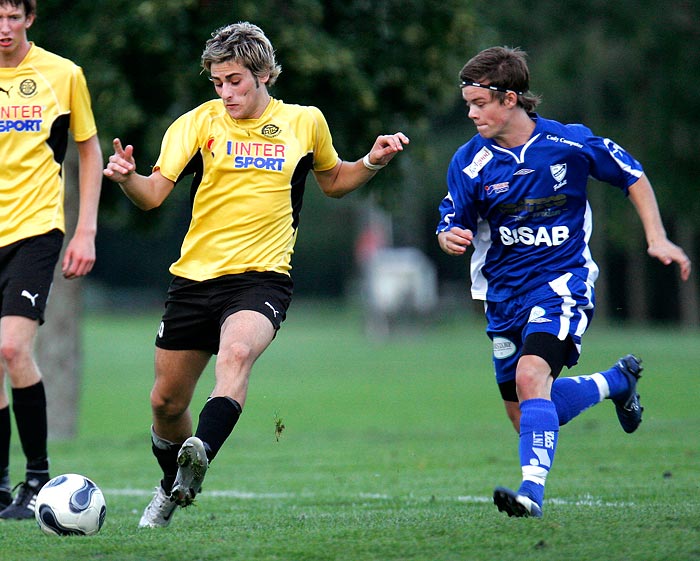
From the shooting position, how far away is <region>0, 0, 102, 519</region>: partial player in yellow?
6.42 meters

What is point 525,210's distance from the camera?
6.33 metres

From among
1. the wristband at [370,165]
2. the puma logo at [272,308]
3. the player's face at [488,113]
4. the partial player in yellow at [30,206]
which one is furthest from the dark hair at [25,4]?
the player's face at [488,113]

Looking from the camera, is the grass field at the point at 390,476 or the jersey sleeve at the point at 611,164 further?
the jersey sleeve at the point at 611,164

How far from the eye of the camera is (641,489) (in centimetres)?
746

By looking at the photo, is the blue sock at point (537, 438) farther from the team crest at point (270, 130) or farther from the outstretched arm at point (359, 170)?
the team crest at point (270, 130)

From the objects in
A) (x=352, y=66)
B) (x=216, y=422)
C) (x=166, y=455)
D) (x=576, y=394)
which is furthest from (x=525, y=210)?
(x=352, y=66)

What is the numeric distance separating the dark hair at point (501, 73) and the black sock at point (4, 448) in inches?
121

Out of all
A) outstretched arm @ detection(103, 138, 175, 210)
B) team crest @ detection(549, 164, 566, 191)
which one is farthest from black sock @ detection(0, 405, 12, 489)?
team crest @ detection(549, 164, 566, 191)

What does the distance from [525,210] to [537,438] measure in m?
1.19

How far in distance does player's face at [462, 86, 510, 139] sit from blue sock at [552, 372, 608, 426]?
1394mm

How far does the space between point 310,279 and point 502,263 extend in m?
66.9

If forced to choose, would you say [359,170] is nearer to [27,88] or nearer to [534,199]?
[534,199]

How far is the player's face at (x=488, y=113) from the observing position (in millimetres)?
6371

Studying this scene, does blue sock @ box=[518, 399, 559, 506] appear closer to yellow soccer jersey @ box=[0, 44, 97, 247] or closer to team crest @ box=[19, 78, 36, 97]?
yellow soccer jersey @ box=[0, 44, 97, 247]
